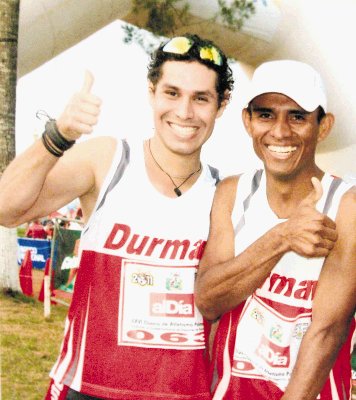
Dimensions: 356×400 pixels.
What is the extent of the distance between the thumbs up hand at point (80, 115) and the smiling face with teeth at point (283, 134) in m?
0.52

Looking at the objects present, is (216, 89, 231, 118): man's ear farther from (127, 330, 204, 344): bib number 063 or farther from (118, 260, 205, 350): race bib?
(127, 330, 204, 344): bib number 063

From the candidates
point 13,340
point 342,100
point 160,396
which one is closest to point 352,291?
point 160,396

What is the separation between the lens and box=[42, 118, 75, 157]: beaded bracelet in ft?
6.00

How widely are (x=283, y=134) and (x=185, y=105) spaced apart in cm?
36

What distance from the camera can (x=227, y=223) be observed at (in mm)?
2008

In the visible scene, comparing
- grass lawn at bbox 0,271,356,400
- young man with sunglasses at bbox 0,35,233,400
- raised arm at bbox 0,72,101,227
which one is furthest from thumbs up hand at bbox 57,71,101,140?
grass lawn at bbox 0,271,356,400

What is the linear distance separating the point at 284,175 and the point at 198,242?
36 centimetres

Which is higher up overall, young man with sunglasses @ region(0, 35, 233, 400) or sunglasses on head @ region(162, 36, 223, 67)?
sunglasses on head @ region(162, 36, 223, 67)

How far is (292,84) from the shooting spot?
75.2 inches

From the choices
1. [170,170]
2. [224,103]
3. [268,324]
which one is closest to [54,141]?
[170,170]

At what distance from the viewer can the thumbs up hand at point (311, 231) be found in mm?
1727

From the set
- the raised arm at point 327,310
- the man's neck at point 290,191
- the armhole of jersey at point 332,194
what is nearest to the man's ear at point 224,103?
the man's neck at point 290,191

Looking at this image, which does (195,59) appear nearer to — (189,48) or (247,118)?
(189,48)

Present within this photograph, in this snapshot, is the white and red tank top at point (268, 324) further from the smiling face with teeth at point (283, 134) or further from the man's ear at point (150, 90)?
the man's ear at point (150, 90)
